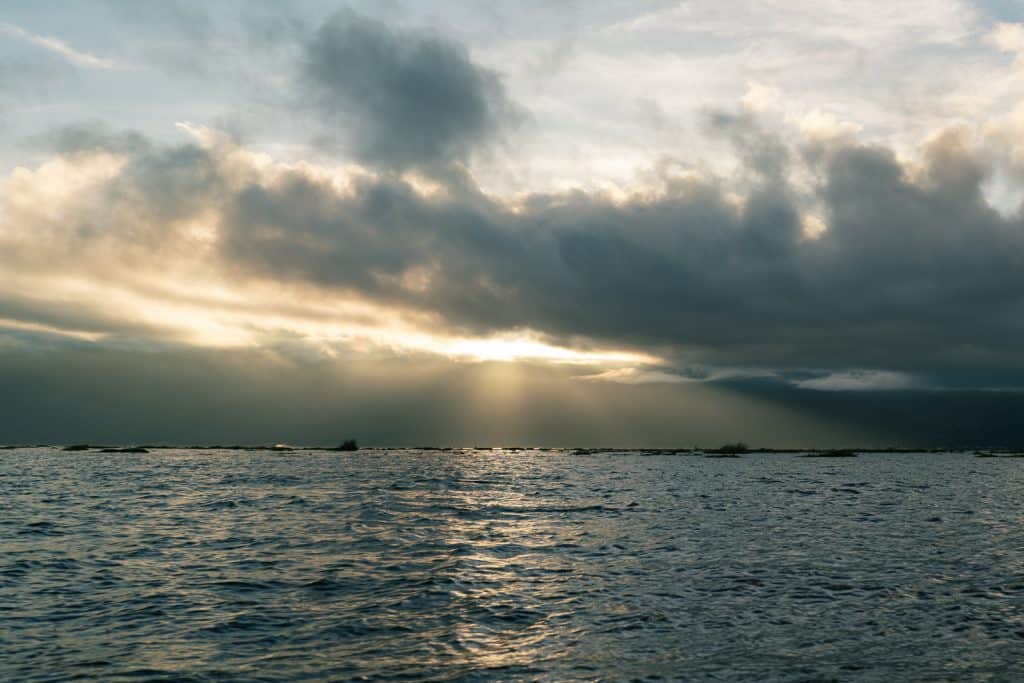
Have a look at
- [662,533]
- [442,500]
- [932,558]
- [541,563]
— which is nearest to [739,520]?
[662,533]

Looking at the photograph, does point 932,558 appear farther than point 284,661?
Yes

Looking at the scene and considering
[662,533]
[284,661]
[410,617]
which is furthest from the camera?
[662,533]

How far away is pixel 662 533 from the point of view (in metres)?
50.3

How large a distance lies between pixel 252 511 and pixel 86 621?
128 ft

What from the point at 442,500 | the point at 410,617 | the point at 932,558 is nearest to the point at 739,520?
the point at 932,558

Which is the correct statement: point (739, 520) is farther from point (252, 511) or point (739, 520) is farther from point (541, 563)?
point (252, 511)

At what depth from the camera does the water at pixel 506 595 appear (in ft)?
70.4

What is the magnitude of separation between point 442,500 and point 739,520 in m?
31.1

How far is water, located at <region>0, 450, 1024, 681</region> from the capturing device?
21453mm

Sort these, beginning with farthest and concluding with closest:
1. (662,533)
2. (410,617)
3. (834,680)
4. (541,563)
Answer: (662,533) → (541,563) → (410,617) → (834,680)

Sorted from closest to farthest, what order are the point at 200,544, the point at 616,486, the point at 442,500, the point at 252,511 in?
the point at 200,544 < the point at 252,511 < the point at 442,500 < the point at 616,486

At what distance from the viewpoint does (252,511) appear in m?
63.5

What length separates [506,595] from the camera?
31.2 m

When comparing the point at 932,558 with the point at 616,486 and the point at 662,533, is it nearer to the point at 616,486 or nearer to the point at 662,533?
the point at 662,533
